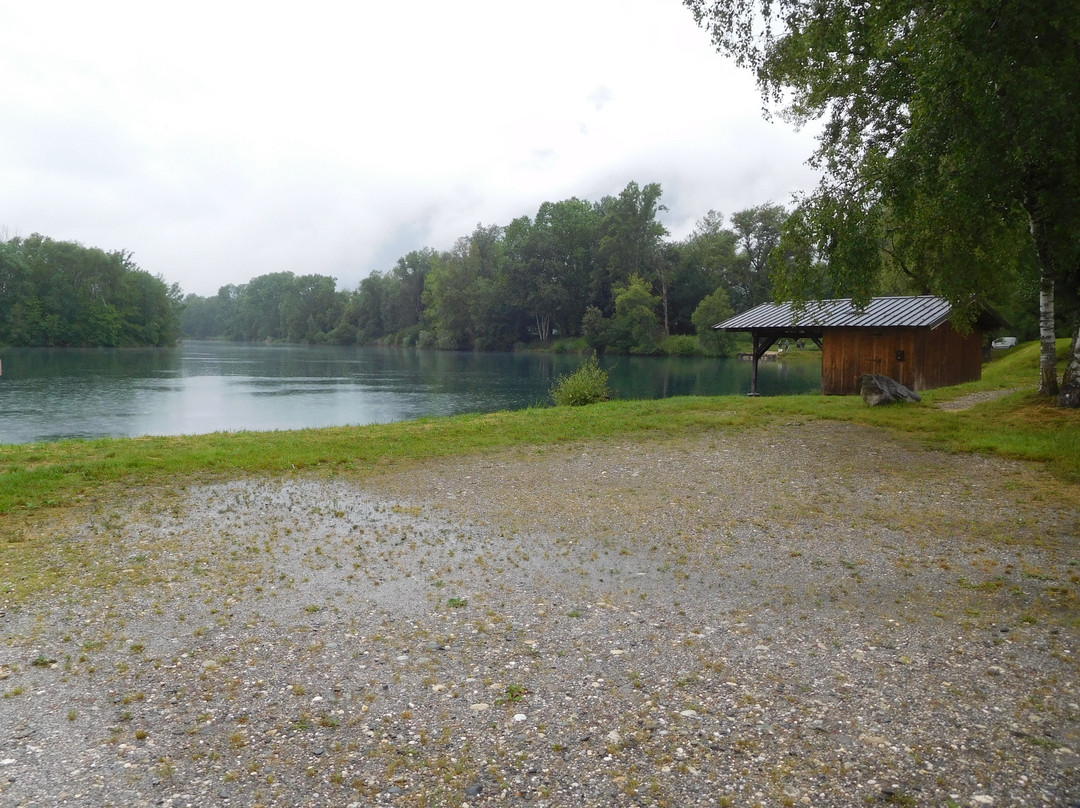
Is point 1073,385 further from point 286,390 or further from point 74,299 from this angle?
point 74,299

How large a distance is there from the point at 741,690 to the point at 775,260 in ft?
38.9

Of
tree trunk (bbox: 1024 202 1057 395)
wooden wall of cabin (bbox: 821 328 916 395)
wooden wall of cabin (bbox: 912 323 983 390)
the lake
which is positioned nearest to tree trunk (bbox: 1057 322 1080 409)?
tree trunk (bbox: 1024 202 1057 395)

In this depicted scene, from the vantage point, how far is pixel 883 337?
85.3 feet

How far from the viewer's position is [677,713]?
13.7ft

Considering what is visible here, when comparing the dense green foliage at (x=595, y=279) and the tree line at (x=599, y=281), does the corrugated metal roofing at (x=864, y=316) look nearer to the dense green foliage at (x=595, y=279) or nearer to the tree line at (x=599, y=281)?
the tree line at (x=599, y=281)

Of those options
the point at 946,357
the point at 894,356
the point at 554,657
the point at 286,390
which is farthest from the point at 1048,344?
the point at 286,390

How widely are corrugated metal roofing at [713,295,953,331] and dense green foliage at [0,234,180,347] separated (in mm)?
92136

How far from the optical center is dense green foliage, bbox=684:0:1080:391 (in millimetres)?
10117

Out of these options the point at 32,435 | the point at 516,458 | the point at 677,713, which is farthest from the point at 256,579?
the point at 32,435

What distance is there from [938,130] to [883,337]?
15924mm

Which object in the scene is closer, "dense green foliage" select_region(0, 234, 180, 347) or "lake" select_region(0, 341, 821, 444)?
"lake" select_region(0, 341, 821, 444)

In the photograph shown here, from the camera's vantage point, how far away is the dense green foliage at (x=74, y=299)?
88.1 meters

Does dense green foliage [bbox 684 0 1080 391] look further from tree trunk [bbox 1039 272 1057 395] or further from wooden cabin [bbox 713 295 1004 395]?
wooden cabin [bbox 713 295 1004 395]

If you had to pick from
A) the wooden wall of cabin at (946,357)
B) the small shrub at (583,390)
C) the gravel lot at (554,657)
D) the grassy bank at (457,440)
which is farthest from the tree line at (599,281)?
the gravel lot at (554,657)
